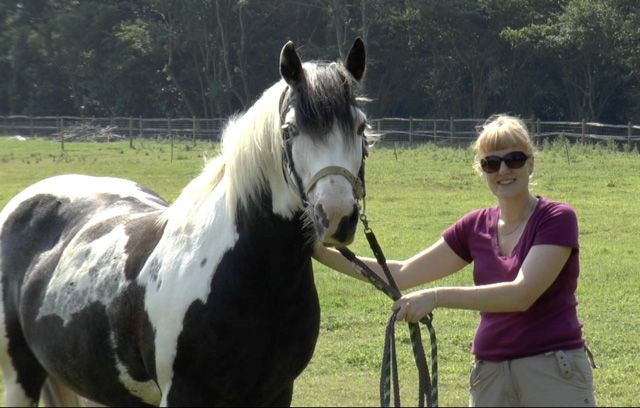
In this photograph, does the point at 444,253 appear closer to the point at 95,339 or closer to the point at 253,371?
the point at 253,371

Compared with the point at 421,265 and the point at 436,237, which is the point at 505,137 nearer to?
the point at 421,265

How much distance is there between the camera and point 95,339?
4.69 m

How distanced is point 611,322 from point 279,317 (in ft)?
19.7

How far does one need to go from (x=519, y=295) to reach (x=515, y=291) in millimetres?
21

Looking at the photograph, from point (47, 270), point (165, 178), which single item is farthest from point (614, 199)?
point (47, 270)

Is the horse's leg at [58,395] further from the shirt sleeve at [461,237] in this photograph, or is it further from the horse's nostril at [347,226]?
the horse's nostril at [347,226]

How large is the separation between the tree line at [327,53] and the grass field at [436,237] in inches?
568

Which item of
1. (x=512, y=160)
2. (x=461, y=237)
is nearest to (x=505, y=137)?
(x=512, y=160)

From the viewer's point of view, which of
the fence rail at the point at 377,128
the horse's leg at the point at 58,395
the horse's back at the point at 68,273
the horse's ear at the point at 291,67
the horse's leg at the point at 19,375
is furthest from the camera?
the fence rail at the point at 377,128

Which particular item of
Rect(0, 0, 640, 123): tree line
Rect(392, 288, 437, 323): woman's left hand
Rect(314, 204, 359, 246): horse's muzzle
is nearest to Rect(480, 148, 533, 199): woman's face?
Rect(392, 288, 437, 323): woman's left hand

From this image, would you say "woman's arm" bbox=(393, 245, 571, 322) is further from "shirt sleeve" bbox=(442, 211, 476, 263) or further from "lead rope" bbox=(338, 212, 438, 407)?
"shirt sleeve" bbox=(442, 211, 476, 263)

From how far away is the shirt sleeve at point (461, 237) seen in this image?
4.48m

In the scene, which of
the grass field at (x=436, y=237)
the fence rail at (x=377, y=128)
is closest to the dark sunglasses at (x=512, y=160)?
the grass field at (x=436, y=237)

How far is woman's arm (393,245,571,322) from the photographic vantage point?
4035mm
